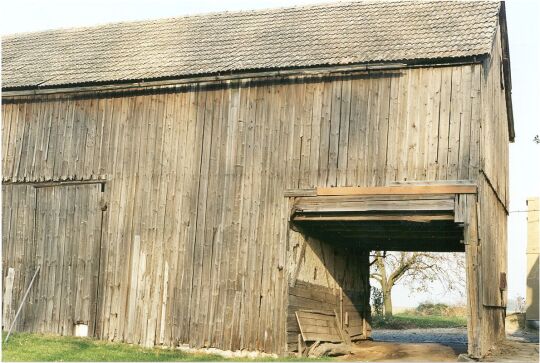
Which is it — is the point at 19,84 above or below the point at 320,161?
above

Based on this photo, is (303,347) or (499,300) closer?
(303,347)

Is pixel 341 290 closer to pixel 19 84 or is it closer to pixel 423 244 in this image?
pixel 423 244

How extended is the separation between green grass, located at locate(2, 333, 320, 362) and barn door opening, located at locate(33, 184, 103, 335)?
641mm

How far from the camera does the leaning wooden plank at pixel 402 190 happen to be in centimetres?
1579

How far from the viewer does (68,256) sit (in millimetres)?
19047

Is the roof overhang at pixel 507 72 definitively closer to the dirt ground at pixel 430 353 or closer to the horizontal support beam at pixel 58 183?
the dirt ground at pixel 430 353

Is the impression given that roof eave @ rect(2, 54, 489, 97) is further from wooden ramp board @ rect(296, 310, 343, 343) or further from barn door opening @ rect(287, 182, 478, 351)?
wooden ramp board @ rect(296, 310, 343, 343)

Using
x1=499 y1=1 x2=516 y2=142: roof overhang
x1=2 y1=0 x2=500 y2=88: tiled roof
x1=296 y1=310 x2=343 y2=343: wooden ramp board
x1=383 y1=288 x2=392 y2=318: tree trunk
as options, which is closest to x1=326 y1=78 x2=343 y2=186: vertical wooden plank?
x1=2 y1=0 x2=500 y2=88: tiled roof

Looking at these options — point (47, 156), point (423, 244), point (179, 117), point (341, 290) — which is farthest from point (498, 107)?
point (47, 156)

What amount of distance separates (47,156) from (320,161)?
761cm

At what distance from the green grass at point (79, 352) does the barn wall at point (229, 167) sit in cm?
55

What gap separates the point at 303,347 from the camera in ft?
57.0

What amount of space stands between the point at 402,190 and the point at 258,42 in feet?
19.5

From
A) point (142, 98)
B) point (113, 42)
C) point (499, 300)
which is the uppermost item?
point (113, 42)
